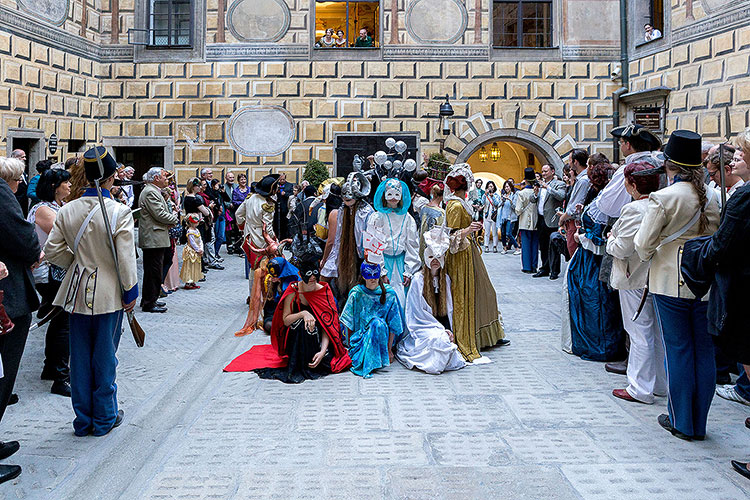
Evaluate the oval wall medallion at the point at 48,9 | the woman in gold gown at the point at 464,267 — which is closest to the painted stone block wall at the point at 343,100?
the oval wall medallion at the point at 48,9

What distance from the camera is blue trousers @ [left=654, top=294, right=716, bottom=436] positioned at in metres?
3.86

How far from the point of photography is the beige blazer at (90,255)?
3.87 meters

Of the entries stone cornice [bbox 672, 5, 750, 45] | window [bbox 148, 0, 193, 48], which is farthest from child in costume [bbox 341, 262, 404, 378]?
window [bbox 148, 0, 193, 48]

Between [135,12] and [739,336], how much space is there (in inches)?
671

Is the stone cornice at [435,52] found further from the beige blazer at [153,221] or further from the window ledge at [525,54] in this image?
the beige blazer at [153,221]

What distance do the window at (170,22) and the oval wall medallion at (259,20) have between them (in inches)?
47.8

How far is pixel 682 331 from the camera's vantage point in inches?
153

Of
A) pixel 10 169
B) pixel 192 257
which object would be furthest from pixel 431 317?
pixel 192 257

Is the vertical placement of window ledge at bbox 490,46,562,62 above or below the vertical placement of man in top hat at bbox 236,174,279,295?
above

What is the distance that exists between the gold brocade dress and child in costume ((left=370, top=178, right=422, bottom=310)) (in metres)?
0.36

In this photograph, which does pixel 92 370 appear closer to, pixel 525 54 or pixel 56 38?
pixel 56 38

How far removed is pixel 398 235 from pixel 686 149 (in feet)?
9.05

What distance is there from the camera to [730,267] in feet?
10.6

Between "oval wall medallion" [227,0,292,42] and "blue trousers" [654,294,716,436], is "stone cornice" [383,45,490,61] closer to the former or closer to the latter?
"oval wall medallion" [227,0,292,42]
